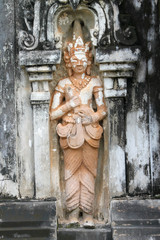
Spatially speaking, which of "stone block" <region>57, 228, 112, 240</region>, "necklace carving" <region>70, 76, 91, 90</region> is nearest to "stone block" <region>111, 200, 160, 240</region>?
"stone block" <region>57, 228, 112, 240</region>

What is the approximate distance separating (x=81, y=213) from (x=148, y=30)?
10.3 feet

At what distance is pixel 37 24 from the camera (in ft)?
28.0

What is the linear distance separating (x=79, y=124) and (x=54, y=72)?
909 mm

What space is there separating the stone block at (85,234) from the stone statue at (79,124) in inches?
9.2

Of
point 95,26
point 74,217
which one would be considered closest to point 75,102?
point 95,26

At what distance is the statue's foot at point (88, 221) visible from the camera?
855 centimetres

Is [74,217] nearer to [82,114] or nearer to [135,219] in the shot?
[135,219]

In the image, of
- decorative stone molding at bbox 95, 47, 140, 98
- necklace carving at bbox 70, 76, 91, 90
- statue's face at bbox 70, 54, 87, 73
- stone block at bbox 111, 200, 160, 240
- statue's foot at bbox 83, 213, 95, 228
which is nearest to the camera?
stone block at bbox 111, 200, 160, 240

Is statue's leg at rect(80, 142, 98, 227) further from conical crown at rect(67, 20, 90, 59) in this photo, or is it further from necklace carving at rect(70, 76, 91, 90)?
conical crown at rect(67, 20, 90, 59)

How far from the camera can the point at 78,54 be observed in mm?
8656

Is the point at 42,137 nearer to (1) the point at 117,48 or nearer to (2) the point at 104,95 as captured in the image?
(2) the point at 104,95

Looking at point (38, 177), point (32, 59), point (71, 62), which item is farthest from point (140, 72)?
point (38, 177)

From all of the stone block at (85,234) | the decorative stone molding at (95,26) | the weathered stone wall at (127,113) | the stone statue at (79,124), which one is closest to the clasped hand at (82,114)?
the stone statue at (79,124)

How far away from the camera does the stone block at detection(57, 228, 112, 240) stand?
27.3 ft
